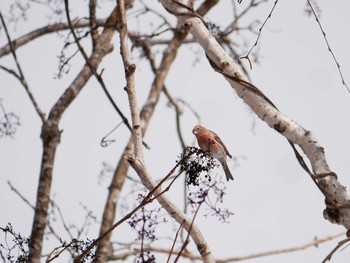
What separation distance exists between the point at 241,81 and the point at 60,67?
1.26m

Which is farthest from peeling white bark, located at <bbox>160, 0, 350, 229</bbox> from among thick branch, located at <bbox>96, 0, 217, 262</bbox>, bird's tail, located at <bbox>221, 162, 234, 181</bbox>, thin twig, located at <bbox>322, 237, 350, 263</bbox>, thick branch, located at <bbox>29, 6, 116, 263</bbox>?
thick branch, located at <bbox>96, 0, 217, 262</bbox>

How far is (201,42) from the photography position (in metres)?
2.10

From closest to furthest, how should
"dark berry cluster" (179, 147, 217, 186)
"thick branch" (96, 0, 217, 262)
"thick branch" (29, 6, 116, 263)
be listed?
"dark berry cluster" (179, 147, 217, 186) → "thick branch" (29, 6, 116, 263) → "thick branch" (96, 0, 217, 262)

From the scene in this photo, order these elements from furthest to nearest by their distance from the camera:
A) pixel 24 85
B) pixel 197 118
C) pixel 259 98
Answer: pixel 197 118, pixel 24 85, pixel 259 98

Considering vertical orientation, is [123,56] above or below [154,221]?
above

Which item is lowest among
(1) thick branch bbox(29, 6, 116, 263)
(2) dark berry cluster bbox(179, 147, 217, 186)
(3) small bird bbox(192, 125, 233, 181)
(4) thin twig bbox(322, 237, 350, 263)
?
(4) thin twig bbox(322, 237, 350, 263)

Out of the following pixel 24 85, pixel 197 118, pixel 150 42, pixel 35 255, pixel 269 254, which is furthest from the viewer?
pixel 197 118

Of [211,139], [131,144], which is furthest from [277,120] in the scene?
[131,144]

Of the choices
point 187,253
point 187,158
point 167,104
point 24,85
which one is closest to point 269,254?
point 187,253

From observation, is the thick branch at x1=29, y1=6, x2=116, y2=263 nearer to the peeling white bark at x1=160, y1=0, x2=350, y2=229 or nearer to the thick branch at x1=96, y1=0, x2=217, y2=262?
the thick branch at x1=96, y1=0, x2=217, y2=262

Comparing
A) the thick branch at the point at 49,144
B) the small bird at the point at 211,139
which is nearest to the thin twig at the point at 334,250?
the small bird at the point at 211,139

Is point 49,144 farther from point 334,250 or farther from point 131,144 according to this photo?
point 334,250

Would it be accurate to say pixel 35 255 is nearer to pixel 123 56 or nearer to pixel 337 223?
pixel 123 56

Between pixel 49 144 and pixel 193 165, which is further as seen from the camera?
pixel 49 144
